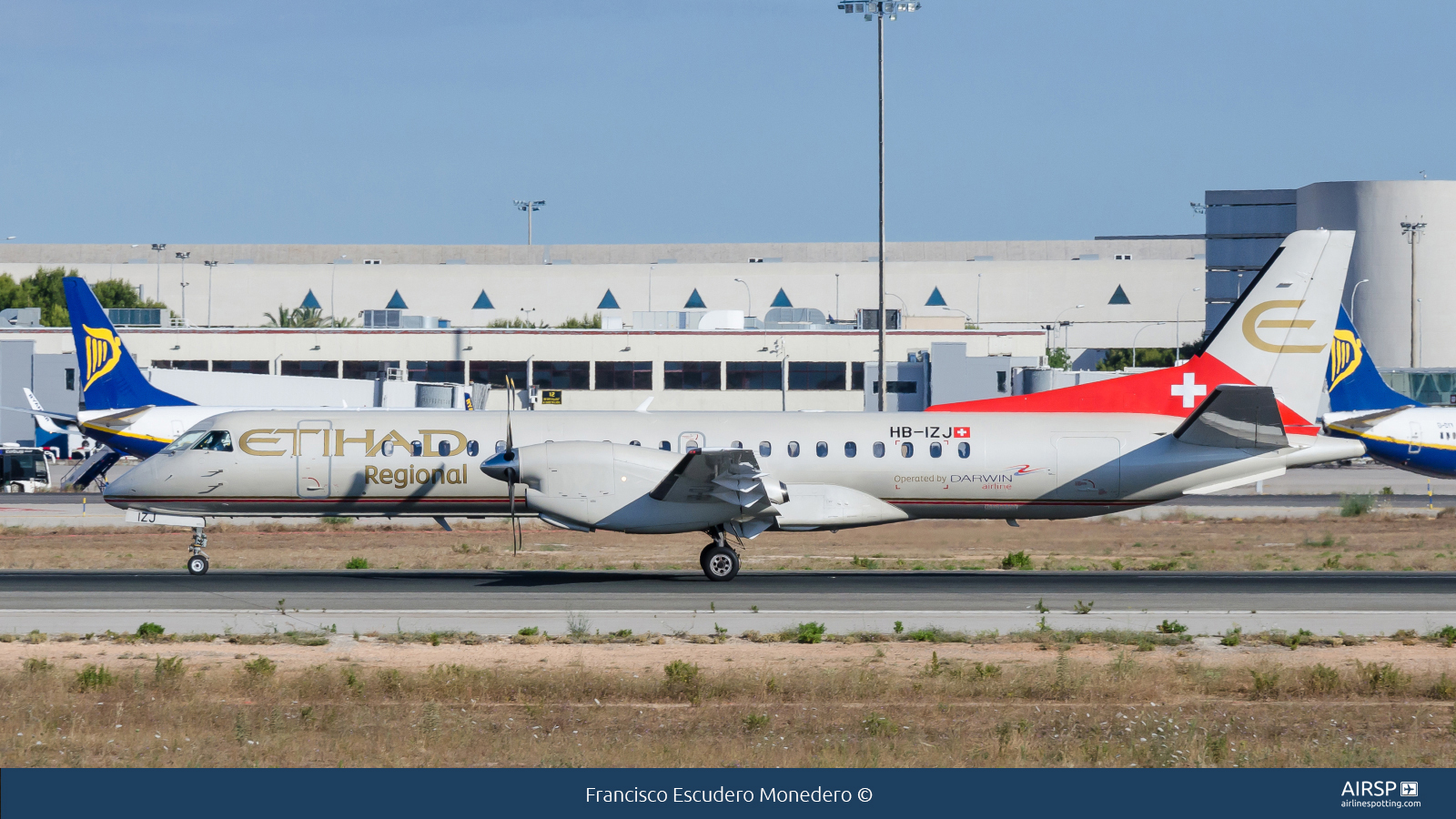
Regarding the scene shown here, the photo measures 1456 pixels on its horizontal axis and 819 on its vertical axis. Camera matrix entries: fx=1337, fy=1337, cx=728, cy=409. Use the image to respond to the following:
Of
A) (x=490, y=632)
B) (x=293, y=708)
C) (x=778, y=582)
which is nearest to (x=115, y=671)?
(x=293, y=708)

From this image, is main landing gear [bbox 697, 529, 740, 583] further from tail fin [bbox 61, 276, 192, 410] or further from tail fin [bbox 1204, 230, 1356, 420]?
tail fin [bbox 61, 276, 192, 410]

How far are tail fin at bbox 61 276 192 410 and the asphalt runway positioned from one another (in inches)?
615

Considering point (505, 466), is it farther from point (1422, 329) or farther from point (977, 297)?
point (1422, 329)

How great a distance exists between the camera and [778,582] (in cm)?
2728

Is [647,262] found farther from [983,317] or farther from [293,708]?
[293,708]

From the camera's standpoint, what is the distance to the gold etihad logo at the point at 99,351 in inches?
1682

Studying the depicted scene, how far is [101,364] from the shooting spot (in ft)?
140

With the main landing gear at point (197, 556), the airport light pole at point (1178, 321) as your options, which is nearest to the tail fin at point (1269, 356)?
the main landing gear at point (197, 556)

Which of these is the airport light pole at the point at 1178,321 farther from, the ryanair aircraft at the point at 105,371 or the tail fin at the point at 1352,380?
the ryanair aircraft at the point at 105,371

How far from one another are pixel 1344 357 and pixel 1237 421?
2783 centimetres

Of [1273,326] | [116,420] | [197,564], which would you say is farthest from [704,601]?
[116,420]

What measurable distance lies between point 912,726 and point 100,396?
3615 centimetres

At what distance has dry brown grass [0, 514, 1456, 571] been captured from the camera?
30875mm

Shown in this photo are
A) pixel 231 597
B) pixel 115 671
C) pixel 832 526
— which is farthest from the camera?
pixel 832 526
